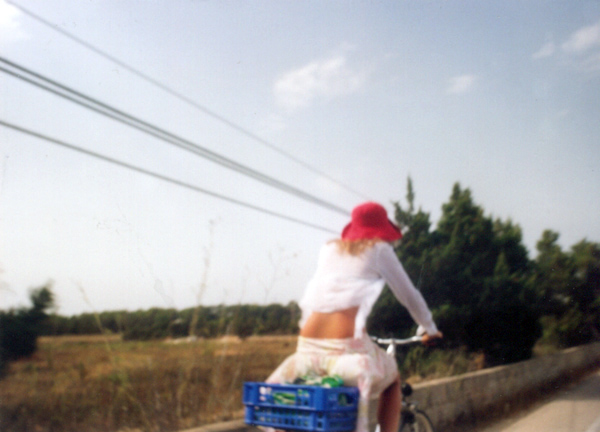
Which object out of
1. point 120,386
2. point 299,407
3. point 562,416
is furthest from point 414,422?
point 562,416

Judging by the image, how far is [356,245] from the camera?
2.94 metres

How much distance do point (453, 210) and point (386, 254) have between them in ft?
27.0

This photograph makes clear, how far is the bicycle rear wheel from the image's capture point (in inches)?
149

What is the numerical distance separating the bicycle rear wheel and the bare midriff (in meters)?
1.24

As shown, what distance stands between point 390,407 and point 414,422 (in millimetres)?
797

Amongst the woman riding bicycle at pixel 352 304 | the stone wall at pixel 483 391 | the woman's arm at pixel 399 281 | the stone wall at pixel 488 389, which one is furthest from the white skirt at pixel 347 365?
the stone wall at pixel 488 389

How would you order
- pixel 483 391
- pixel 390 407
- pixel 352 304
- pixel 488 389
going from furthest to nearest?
pixel 488 389
pixel 483 391
pixel 390 407
pixel 352 304

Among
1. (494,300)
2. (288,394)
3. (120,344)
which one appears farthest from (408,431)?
(494,300)

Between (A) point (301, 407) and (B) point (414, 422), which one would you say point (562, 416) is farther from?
(A) point (301, 407)

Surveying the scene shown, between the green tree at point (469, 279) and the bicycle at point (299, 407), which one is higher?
the green tree at point (469, 279)

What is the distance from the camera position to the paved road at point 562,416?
23.3ft

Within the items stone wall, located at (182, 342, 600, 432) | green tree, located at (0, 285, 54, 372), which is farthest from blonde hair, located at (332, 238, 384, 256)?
green tree, located at (0, 285, 54, 372)

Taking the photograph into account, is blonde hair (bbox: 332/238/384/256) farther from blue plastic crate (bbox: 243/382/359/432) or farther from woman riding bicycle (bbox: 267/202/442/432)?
blue plastic crate (bbox: 243/382/359/432)

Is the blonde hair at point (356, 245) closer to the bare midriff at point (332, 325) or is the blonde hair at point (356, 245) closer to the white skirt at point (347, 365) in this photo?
the bare midriff at point (332, 325)
